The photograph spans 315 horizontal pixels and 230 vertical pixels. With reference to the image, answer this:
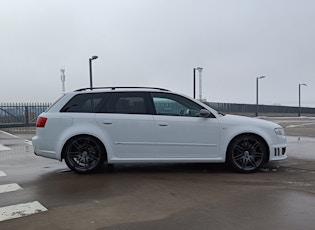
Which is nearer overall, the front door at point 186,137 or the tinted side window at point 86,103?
the front door at point 186,137

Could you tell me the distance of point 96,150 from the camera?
24.1 feet

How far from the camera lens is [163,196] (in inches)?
217

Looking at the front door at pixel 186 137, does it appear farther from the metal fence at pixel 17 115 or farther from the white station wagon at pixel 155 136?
the metal fence at pixel 17 115

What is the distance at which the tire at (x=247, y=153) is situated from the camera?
23.9 feet

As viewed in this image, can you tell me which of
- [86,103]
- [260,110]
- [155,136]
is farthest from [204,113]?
[260,110]

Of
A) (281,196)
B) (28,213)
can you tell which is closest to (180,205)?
(281,196)

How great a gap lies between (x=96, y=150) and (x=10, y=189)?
1869mm

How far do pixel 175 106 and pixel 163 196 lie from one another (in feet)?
7.77

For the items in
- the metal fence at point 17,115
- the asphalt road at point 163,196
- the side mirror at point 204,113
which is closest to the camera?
the asphalt road at point 163,196

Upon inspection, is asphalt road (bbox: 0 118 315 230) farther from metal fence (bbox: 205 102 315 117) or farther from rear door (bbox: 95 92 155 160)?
metal fence (bbox: 205 102 315 117)

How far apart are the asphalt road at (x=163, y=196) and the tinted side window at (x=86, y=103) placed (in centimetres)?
129

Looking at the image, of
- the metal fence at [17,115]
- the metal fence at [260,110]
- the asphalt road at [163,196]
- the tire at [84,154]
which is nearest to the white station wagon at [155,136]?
the tire at [84,154]

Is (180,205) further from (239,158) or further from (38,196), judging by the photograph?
(239,158)

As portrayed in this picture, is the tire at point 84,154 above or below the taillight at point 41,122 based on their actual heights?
below
